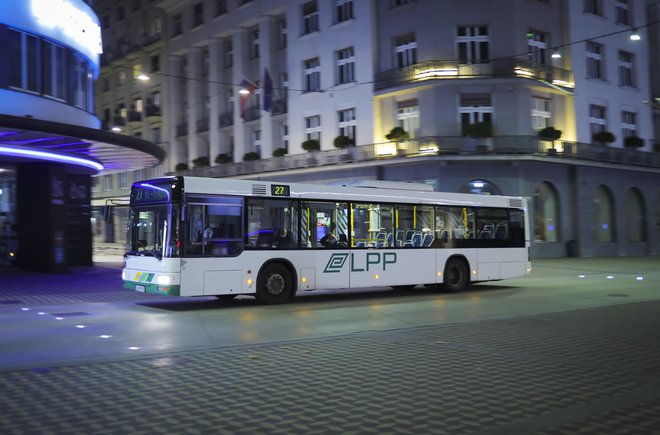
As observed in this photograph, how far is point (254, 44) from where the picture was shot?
147 ft

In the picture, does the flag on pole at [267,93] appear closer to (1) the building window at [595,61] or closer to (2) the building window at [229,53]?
(2) the building window at [229,53]

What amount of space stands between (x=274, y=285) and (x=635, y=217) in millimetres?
33786

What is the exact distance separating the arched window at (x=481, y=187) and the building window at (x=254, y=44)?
19.4m

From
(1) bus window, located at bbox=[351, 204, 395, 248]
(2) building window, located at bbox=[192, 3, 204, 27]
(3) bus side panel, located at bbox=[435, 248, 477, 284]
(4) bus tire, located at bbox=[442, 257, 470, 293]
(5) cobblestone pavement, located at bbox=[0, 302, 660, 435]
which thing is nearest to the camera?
(5) cobblestone pavement, located at bbox=[0, 302, 660, 435]

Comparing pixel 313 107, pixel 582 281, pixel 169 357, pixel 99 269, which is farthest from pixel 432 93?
pixel 169 357

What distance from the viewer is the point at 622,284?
2005cm

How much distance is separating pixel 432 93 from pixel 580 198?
11012 millimetres

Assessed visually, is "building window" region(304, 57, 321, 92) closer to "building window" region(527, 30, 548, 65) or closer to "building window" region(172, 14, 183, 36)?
"building window" region(527, 30, 548, 65)

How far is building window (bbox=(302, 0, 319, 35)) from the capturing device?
1564 inches

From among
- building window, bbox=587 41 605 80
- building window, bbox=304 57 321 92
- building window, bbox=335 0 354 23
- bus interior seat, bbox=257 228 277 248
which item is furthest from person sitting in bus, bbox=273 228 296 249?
building window, bbox=587 41 605 80

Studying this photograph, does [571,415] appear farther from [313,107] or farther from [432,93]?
[313,107]

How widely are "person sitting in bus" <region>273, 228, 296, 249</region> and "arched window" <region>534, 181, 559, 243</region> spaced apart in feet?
77.0

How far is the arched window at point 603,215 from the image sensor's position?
37.9 meters

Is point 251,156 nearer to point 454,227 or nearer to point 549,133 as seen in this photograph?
point 549,133
